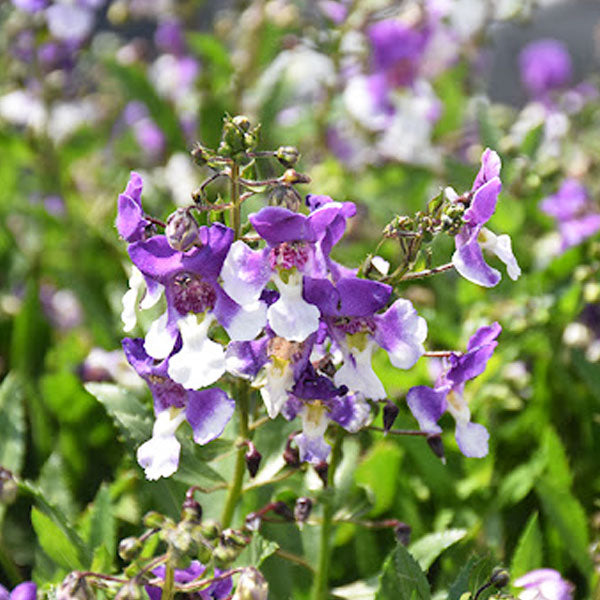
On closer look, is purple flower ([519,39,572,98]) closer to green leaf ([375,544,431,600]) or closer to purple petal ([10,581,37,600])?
green leaf ([375,544,431,600])

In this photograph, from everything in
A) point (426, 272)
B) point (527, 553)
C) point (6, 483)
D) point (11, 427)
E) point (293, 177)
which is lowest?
point (527, 553)

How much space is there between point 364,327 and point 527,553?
455 millimetres

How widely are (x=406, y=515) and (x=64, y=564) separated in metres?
0.46

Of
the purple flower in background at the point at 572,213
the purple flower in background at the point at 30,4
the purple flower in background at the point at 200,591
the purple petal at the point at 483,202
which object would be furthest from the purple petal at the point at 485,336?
the purple flower in background at the point at 30,4

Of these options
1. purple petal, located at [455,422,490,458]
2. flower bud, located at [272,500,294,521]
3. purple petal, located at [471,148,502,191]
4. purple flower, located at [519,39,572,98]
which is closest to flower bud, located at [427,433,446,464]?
purple petal, located at [455,422,490,458]

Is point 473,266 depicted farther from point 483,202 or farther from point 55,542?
point 55,542

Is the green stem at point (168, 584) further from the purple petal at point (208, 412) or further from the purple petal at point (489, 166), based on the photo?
the purple petal at point (489, 166)

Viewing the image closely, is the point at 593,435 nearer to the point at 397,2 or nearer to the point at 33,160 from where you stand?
the point at 397,2

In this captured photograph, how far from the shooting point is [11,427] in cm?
129

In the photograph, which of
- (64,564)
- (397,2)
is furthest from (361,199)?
(64,564)

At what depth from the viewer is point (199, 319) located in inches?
32.9

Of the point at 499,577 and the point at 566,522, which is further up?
the point at 499,577

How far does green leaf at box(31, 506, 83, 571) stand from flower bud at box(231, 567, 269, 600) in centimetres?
35

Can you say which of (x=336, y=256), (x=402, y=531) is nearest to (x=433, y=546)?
(x=402, y=531)
